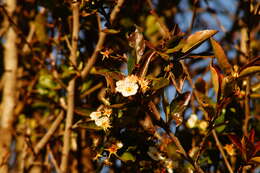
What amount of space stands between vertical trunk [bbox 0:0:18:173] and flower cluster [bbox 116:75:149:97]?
75cm

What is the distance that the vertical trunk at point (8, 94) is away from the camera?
1518 mm

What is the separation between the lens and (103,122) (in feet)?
3.23

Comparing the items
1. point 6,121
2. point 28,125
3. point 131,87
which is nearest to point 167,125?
point 131,87

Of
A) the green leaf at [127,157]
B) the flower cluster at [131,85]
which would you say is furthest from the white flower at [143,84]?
the green leaf at [127,157]

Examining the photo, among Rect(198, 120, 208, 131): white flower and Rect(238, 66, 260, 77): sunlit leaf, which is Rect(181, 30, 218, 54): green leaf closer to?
Rect(238, 66, 260, 77): sunlit leaf

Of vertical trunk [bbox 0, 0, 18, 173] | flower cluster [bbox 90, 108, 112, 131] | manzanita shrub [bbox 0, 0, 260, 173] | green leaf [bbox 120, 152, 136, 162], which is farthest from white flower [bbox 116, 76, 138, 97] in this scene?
vertical trunk [bbox 0, 0, 18, 173]

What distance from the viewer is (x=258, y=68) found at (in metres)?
0.84

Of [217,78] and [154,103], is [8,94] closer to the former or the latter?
[154,103]

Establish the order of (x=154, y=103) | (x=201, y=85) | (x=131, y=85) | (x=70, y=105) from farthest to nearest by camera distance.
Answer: (x=201, y=85), (x=70, y=105), (x=154, y=103), (x=131, y=85)

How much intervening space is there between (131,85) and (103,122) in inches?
7.6

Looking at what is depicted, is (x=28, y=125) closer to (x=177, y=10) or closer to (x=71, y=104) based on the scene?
(x=71, y=104)

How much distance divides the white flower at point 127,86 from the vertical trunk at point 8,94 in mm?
741

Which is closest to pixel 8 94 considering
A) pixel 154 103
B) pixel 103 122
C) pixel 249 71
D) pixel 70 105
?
pixel 70 105

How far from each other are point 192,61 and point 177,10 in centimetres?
46
